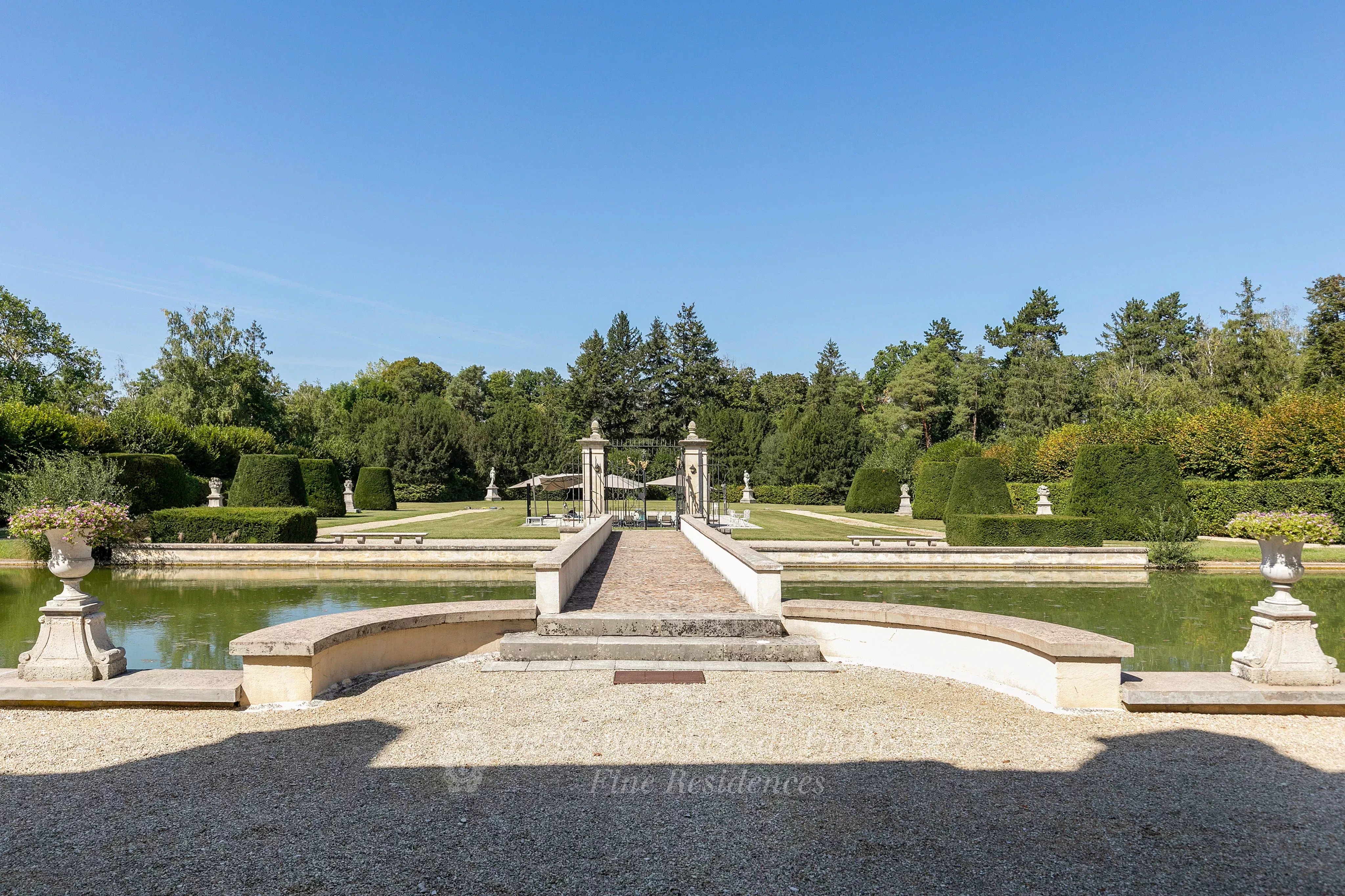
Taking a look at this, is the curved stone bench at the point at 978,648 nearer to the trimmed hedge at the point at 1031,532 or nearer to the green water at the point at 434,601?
the green water at the point at 434,601

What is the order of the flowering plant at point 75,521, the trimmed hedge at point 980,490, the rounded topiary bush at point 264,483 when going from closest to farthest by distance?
1. the flowering plant at point 75,521
2. the trimmed hedge at point 980,490
3. the rounded topiary bush at point 264,483

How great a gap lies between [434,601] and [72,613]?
8014 mm

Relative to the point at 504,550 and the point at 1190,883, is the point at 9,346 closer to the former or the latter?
the point at 504,550

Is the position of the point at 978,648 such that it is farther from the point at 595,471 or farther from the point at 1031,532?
the point at 595,471

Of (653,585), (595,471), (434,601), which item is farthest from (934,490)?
(653,585)

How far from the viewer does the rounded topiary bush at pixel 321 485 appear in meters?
29.6

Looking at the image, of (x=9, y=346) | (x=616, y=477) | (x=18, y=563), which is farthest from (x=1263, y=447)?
(x=9, y=346)

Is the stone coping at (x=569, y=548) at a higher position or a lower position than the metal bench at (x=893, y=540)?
higher

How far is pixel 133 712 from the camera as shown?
5.11 metres

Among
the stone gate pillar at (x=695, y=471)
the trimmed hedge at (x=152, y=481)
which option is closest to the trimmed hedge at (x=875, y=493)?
the stone gate pillar at (x=695, y=471)

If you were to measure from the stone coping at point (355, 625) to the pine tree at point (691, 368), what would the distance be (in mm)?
42733

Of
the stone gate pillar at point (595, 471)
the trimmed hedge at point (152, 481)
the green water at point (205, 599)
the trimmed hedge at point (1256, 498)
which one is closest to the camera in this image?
the green water at point (205, 599)

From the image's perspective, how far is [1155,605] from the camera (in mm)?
12711

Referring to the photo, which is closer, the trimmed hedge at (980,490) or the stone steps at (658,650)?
the stone steps at (658,650)
